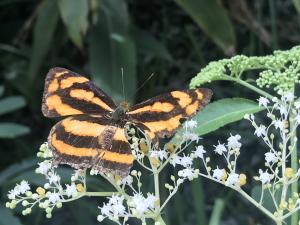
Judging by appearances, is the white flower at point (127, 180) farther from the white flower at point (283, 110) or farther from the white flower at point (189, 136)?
the white flower at point (283, 110)

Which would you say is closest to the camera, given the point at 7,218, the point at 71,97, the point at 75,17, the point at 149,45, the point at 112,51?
the point at 71,97

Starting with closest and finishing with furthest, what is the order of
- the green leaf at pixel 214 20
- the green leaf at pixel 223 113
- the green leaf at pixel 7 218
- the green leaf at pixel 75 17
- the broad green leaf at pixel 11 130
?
the green leaf at pixel 223 113
the green leaf at pixel 7 218
the broad green leaf at pixel 11 130
the green leaf at pixel 75 17
the green leaf at pixel 214 20

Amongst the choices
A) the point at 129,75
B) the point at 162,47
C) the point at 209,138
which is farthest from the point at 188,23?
the point at 129,75

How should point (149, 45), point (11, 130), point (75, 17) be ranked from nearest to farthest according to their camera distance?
point (11, 130) < point (75, 17) < point (149, 45)

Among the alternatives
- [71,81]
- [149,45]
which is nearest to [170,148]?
[71,81]

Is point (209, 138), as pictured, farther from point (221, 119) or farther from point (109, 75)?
point (221, 119)

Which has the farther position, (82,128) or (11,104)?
(11,104)

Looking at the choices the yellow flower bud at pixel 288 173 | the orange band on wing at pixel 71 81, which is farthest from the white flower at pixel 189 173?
the orange band on wing at pixel 71 81

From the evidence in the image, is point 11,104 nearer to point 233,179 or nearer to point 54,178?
point 54,178
